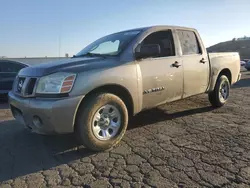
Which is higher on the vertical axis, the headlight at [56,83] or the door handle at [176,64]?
the door handle at [176,64]

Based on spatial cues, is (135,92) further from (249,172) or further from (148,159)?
(249,172)

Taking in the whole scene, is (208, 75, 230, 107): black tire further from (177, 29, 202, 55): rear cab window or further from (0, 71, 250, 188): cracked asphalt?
(177, 29, 202, 55): rear cab window

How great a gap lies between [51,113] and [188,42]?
3397 millimetres

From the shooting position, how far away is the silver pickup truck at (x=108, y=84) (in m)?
3.54

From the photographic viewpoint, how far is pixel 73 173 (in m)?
3.24

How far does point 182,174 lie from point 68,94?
1.76 meters

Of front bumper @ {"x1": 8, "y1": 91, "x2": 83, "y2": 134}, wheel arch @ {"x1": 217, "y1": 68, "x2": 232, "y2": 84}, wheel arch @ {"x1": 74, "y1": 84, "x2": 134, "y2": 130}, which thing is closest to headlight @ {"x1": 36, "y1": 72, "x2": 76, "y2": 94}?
front bumper @ {"x1": 8, "y1": 91, "x2": 83, "y2": 134}

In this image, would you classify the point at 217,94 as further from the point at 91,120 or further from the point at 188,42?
the point at 91,120

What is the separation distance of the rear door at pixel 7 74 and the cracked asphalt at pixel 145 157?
308 centimetres

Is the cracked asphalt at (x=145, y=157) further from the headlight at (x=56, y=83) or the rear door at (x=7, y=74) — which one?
the rear door at (x=7, y=74)

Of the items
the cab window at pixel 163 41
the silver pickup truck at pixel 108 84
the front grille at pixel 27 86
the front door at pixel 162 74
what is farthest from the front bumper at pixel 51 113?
the cab window at pixel 163 41

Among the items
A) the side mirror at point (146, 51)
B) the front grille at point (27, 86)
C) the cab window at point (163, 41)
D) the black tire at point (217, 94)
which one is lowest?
the black tire at point (217, 94)

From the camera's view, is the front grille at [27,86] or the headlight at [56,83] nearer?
the headlight at [56,83]

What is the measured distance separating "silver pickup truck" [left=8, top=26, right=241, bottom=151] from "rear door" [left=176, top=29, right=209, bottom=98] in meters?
0.02
